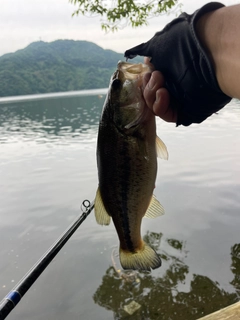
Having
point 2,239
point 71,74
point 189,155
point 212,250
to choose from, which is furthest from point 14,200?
point 71,74

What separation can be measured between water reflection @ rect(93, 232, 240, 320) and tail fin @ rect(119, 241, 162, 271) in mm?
3172

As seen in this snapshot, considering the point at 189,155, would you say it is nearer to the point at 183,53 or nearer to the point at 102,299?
the point at 102,299

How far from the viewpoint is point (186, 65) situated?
1.58m

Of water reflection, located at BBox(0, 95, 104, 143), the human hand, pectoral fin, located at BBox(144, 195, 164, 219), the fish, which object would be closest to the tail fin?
the fish

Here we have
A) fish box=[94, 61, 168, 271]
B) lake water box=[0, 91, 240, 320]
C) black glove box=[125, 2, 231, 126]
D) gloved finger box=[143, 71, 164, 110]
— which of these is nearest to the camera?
black glove box=[125, 2, 231, 126]

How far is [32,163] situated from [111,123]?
15.5m

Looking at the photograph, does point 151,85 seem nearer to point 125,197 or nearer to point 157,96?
point 157,96

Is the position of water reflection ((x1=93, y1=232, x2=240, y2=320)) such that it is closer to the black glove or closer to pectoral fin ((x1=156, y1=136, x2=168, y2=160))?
pectoral fin ((x1=156, y1=136, x2=168, y2=160))

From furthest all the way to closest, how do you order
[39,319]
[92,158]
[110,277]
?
[92,158], [110,277], [39,319]

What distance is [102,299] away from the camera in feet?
18.3

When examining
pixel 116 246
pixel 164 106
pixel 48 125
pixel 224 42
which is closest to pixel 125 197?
pixel 164 106

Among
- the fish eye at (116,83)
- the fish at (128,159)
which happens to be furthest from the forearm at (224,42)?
the fish eye at (116,83)

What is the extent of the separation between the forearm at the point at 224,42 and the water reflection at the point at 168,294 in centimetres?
456

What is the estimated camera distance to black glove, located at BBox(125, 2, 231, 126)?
149cm
